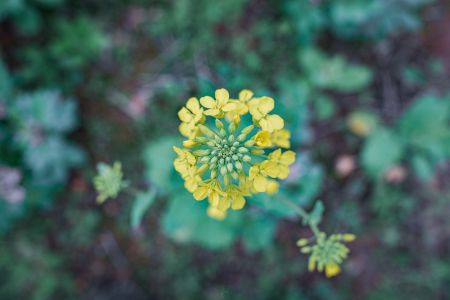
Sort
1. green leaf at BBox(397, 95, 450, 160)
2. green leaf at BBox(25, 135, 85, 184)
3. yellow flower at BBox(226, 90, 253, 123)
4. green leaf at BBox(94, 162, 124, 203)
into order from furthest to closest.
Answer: green leaf at BBox(25, 135, 85, 184), green leaf at BBox(397, 95, 450, 160), green leaf at BBox(94, 162, 124, 203), yellow flower at BBox(226, 90, 253, 123)

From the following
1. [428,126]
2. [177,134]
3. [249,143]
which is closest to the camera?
[249,143]

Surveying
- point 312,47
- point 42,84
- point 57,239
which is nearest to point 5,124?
point 42,84

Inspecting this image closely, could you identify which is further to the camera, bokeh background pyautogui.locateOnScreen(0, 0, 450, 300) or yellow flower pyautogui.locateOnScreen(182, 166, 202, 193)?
bokeh background pyautogui.locateOnScreen(0, 0, 450, 300)

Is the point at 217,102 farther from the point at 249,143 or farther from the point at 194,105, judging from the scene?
the point at 249,143

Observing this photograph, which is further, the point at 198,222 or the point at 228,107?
the point at 198,222

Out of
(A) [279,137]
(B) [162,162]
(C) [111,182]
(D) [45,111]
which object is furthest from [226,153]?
(D) [45,111]

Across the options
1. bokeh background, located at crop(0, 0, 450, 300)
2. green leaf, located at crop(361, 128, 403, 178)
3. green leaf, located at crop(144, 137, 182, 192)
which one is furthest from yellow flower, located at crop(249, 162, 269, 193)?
green leaf, located at crop(361, 128, 403, 178)

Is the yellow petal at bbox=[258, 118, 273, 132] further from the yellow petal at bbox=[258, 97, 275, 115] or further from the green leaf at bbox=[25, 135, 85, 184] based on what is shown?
the green leaf at bbox=[25, 135, 85, 184]

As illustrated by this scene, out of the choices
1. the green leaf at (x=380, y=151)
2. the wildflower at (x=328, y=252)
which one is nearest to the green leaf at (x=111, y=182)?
the wildflower at (x=328, y=252)
